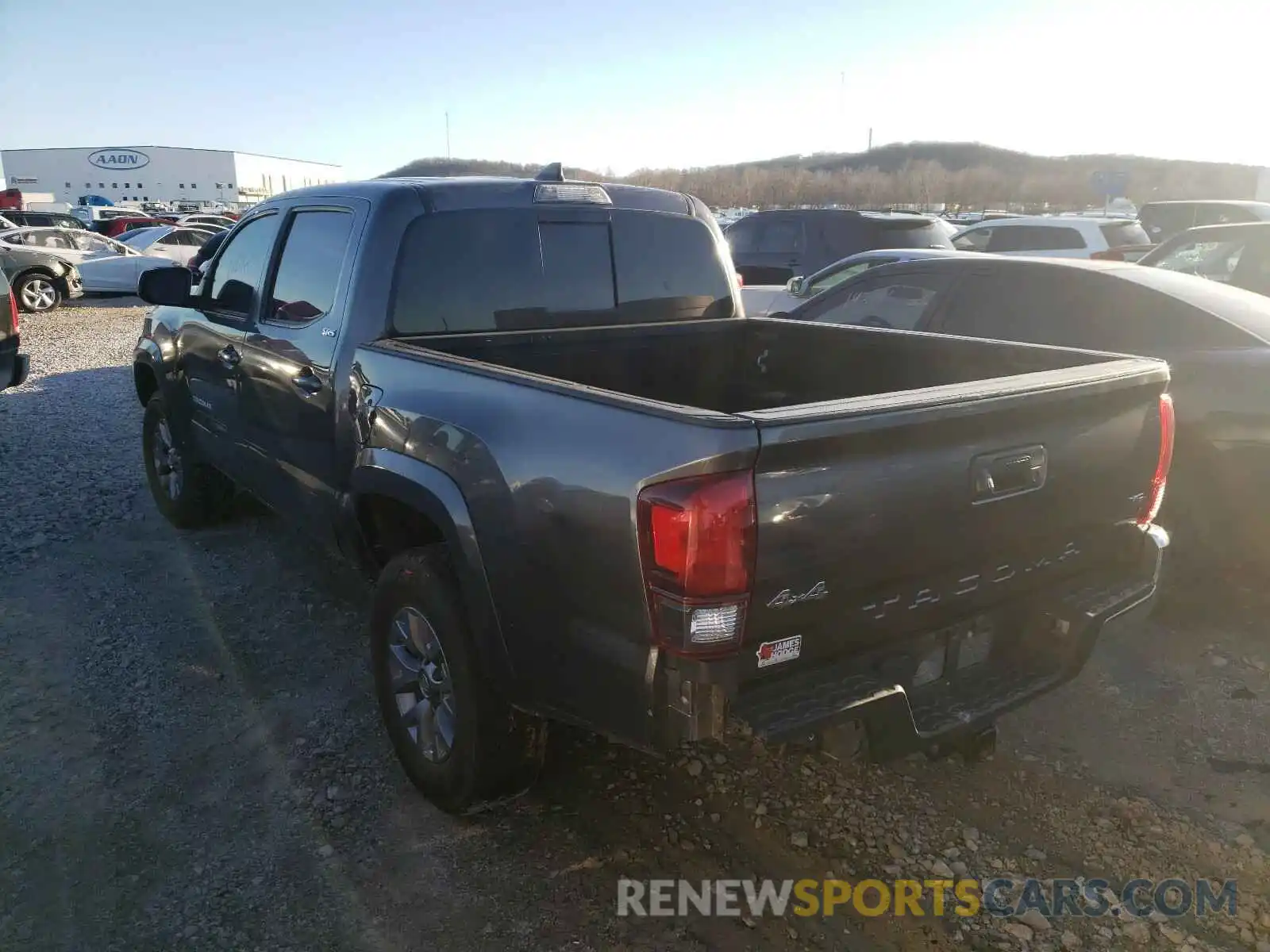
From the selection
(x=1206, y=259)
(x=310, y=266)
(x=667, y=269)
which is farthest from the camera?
(x=1206, y=259)

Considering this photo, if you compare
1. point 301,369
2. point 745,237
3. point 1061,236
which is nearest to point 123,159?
point 745,237

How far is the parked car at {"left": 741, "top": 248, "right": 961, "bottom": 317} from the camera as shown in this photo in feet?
28.4

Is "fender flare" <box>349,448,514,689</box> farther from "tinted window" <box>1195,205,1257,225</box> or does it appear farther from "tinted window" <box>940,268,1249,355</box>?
"tinted window" <box>1195,205,1257,225</box>

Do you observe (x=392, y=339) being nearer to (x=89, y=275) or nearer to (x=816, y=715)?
(x=816, y=715)

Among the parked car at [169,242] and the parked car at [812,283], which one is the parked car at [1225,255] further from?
the parked car at [169,242]

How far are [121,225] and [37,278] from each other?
14.8m

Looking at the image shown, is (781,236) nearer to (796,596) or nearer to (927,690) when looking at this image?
(927,690)

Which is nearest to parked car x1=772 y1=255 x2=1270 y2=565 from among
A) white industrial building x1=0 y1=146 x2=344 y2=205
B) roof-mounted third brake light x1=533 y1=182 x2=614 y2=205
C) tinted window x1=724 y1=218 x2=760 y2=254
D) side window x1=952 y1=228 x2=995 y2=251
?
roof-mounted third brake light x1=533 y1=182 x2=614 y2=205

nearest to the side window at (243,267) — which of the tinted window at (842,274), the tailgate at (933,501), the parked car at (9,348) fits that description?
the tailgate at (933,501)

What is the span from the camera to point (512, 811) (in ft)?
9.92

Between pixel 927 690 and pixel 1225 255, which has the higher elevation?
pixel 1225 255

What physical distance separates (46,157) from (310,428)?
115 meters

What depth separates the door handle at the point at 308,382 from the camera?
3564mm

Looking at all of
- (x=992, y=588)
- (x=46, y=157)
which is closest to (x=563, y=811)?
(x=992, y=588)
